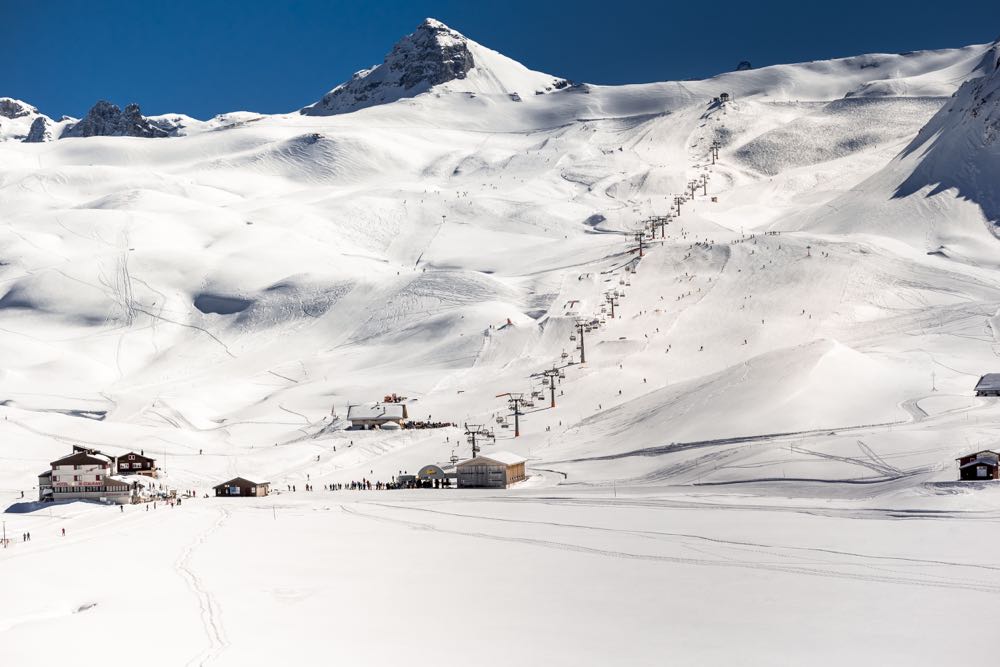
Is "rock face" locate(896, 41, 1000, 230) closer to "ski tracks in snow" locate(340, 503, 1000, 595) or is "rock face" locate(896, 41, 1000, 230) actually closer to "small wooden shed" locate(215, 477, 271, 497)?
"small wooden shed" locate(215, 477, 271, 497)

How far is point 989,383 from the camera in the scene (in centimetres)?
6931

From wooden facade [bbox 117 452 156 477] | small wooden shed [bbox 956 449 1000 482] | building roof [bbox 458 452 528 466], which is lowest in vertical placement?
small wooden shed [bbox 956 449 1000 482]

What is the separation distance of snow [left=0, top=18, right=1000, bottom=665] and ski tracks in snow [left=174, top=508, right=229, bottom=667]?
16cm

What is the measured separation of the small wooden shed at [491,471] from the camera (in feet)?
230

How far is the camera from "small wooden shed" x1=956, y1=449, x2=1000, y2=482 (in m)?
50.8

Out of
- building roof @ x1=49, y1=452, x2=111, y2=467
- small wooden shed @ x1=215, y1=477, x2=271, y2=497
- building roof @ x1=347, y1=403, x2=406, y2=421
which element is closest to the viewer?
building roof @ x1=49, y1=452, x2=111, y2=467

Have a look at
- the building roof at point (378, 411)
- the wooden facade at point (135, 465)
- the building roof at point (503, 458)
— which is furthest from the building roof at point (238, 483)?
the building roof at point (378, 411)

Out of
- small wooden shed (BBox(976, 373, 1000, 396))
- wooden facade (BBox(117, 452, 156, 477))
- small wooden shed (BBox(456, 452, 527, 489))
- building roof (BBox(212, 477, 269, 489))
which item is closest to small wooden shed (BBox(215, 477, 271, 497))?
building roof (BBox(212, 477, 269, 489))

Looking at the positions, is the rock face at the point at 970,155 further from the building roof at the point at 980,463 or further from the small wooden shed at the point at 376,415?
the building roof at the point at 980,463

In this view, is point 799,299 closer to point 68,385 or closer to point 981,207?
point 981,207

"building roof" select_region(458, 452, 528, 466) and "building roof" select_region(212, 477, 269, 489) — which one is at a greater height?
"building roof" select_region(458, 452, 528, 466)

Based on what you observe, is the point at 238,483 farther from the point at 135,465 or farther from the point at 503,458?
the point at 503,458

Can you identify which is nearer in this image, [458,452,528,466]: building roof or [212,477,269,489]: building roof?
[458,452,528,466]: building roof

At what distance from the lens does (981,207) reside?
13875cm
